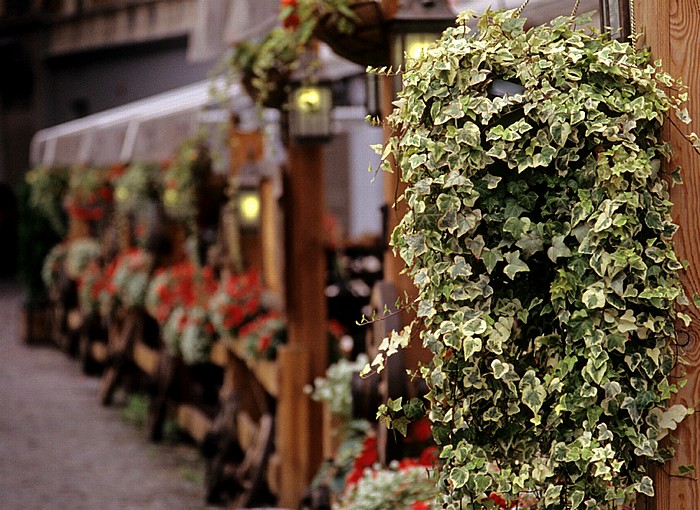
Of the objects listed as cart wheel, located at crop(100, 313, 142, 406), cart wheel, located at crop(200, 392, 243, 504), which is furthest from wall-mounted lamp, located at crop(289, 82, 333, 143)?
cart wheel, located at crop(100, 313, 142, 406)

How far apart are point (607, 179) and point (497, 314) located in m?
0.38

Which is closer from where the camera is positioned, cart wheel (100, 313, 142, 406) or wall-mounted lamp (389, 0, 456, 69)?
wall-mounted lamp (389, 0, 456, 69)

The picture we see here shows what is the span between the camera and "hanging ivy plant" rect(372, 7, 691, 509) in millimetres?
2367

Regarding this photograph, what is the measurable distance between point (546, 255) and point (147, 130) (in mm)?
6572

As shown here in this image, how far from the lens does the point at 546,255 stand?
2463mm

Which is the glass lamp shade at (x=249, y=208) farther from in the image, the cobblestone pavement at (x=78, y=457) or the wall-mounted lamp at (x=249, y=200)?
the cobblestone pavement at (x=78, y=457)

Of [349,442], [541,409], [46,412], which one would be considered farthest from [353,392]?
[46,412]

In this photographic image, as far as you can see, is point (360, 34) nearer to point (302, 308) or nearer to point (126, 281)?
point (302, 308)

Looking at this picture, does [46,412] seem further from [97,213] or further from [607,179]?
[607,179]

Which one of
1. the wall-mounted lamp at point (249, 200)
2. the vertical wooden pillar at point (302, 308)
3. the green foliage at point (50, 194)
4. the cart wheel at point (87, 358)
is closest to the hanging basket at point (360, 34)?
the vertical wooden pillar at point (302, 308)

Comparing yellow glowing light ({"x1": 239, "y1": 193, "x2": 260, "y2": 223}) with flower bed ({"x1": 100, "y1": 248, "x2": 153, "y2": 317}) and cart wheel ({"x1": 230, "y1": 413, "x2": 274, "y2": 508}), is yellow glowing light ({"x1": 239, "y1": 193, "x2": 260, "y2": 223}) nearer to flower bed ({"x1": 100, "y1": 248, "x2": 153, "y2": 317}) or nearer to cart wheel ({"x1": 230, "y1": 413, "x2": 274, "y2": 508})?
cart wheel ({"x1": 230, "y1": 413, "x2": 274, "y2": 508})

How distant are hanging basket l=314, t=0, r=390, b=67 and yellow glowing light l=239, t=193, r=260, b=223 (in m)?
2.62

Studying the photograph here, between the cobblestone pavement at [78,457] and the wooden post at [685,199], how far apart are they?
177 inches

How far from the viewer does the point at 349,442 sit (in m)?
4.90
